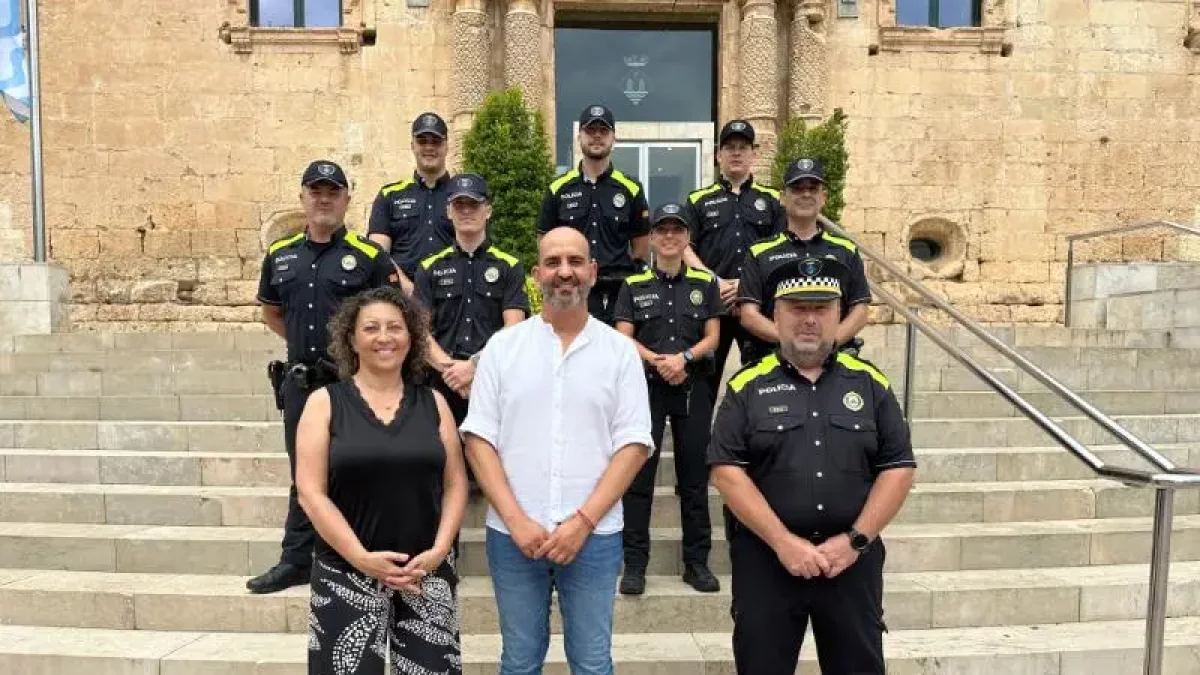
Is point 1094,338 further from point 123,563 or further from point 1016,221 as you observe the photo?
point 123,563

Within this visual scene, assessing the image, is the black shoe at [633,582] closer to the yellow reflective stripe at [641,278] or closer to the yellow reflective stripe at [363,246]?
the yellow reflective stripe at [641,278]

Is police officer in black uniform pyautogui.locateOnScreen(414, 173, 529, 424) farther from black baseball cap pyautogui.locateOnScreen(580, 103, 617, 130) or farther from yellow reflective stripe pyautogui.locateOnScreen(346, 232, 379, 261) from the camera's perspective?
black baseball cap pyautogui.locateOnScreen(580, 103, 617, 130)

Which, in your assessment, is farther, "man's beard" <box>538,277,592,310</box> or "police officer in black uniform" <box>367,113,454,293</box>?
"police officer in black uniform" <box>367,113,454,293</box>

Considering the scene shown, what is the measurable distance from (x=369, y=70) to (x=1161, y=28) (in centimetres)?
1247

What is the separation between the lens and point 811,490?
2406 millimetres

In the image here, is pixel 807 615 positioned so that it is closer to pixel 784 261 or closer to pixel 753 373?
pixel 753 373

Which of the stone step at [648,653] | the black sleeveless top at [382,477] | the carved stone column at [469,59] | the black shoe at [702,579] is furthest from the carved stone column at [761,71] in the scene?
the black sleeveless top at [382,477]

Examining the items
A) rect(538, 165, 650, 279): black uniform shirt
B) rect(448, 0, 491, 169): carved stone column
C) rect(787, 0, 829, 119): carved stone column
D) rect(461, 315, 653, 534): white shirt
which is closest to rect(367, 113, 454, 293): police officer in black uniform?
rect(538, 165, 650, 279): black uniform shirt

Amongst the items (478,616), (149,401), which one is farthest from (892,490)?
(149,401)

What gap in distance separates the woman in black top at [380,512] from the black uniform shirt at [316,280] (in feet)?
3.78

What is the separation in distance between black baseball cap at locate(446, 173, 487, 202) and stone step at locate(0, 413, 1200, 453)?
2572 mm

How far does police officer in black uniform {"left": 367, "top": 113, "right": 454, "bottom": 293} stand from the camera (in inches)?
167

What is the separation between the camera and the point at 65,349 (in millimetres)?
7621

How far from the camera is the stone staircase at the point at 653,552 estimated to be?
11.5 ft
